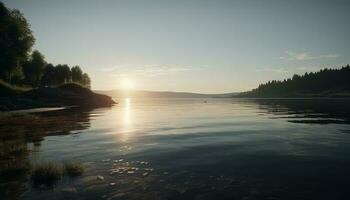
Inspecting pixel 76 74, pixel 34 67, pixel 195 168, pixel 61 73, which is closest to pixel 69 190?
pixel 195 168

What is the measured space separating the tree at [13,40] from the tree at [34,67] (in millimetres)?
48490

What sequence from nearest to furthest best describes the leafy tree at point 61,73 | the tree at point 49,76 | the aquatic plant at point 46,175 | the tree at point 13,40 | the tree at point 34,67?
the aquatic plant at point 46,175, the tree at point 13,40, the tree at point 34,67, the tree at point 49,76, the leafy tree at point 61,73

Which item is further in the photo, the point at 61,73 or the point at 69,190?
the point at 61,73

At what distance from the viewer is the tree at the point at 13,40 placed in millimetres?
75375

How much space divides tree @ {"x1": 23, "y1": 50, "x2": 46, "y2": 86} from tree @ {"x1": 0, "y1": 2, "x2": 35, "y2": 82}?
48.5m

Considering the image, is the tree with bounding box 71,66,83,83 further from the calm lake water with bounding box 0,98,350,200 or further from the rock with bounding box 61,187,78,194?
the rock with bounding box 61,187,78,194

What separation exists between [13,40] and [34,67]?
5528 cm

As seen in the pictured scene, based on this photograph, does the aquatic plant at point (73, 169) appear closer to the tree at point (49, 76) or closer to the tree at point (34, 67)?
the tree at point (34, 67)

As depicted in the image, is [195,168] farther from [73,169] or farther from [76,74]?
[76,74]

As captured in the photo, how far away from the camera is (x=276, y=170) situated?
14656 mm

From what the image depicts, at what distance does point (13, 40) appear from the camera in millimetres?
78750

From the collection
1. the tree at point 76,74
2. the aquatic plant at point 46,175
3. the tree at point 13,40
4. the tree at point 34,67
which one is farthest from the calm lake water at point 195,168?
the tree at point 76,74

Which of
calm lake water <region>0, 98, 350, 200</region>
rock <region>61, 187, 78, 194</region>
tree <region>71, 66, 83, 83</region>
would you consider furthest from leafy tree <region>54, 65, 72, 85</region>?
rock <region>61, 187, 78, 194</region>

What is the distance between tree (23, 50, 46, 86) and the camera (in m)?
129
